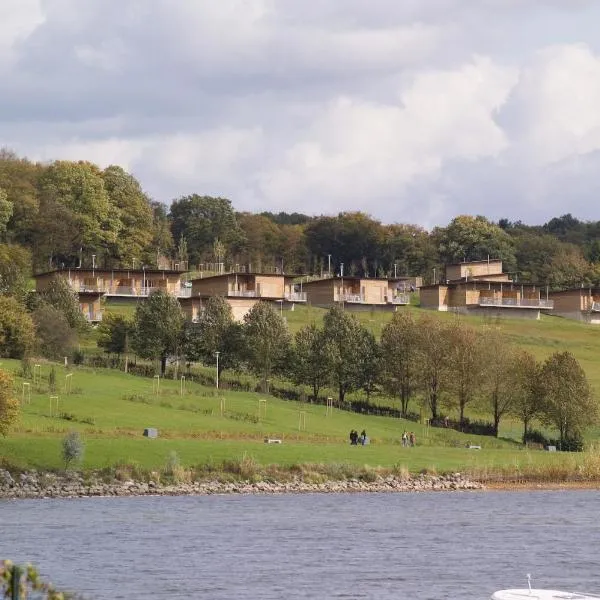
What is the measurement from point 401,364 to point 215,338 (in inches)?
597

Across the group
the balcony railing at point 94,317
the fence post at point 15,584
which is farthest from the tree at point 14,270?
the fence post at point 15,584

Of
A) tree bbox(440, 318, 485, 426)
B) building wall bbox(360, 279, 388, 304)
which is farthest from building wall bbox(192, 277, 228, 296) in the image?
tree bbox(440, 318, 485, 426)

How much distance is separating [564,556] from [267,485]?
78.5 ft

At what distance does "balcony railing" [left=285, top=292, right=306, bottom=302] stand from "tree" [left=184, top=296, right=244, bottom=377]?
110ft

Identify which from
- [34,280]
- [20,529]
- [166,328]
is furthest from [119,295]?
[20,529]

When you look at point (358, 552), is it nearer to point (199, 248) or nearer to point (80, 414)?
point (80, 414)

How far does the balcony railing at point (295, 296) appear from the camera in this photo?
501 feet

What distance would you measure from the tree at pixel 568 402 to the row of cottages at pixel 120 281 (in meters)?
52.6

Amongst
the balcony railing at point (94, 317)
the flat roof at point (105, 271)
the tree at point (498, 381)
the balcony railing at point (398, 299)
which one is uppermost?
the flat roof at point (105, 271)

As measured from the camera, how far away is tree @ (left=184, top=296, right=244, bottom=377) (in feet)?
364

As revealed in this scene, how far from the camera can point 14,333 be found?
101m

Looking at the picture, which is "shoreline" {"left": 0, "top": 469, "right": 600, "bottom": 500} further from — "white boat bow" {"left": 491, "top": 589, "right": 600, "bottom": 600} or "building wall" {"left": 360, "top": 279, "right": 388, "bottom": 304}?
"building wall" {"left": 360, "top": 279, "right": 388, "bottom": 304}

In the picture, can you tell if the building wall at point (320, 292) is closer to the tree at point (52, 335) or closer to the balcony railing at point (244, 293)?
the balcony railing at point (244, 293)

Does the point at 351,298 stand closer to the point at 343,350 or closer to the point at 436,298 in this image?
the point at 436,298
